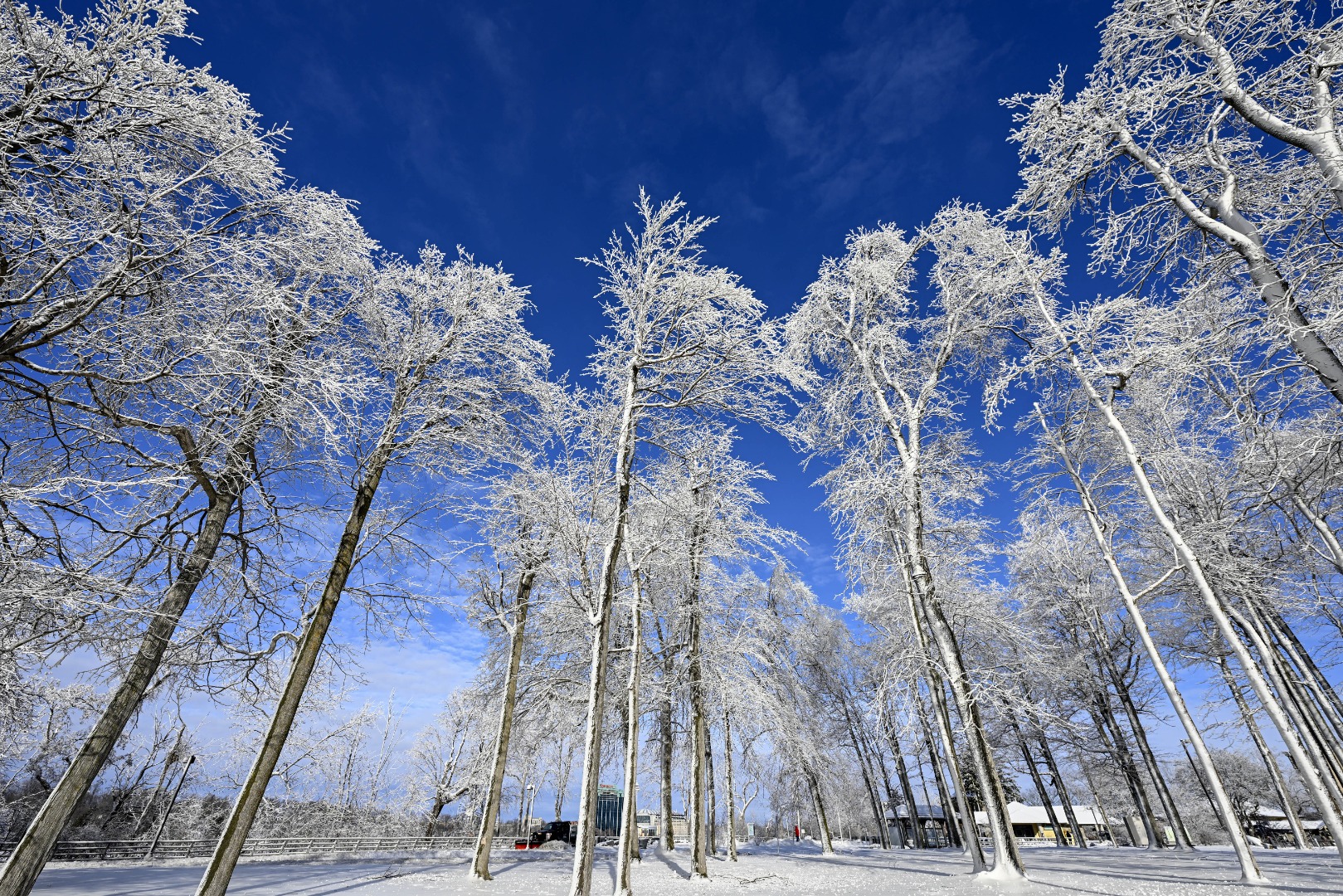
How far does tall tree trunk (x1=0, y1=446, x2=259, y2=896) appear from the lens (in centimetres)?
641

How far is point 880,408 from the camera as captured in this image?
1268 centimetres

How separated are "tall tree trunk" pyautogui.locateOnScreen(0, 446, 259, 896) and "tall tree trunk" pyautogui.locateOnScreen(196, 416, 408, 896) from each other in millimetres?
1493

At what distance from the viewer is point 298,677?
7430 mm

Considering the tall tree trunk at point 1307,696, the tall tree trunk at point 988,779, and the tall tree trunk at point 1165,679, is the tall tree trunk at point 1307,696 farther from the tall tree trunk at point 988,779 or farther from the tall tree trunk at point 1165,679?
the tall tree trunk at point 988,779

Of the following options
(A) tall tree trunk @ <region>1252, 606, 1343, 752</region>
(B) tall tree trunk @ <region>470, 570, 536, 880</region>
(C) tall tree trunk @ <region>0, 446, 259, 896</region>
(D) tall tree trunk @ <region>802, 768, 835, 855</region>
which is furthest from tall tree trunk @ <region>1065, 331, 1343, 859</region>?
(C) tall tree trunk @ <region>0, 446, 259, 896</region>

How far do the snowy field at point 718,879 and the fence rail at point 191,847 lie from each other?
3.84ft

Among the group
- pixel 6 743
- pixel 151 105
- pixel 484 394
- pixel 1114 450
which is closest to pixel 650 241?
pixel 484 394

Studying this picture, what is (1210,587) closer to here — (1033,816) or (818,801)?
(818,801)

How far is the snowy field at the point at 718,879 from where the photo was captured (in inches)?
373

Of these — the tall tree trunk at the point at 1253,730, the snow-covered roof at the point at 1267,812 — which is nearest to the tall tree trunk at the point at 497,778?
the tall tree trunk at the point at 1253,730

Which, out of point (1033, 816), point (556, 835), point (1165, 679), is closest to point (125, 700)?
point (1165, 679)

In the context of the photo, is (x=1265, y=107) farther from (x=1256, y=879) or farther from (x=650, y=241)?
(x=1256, y=879)

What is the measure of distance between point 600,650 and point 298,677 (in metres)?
4.01

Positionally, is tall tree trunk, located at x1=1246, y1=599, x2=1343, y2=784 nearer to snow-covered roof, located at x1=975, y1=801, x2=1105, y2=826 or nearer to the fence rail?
the fence rail
